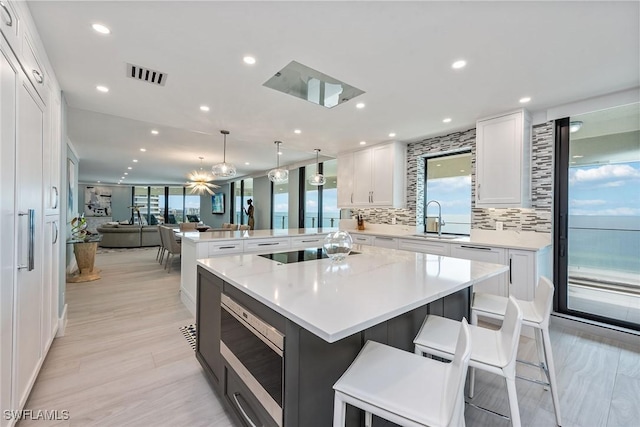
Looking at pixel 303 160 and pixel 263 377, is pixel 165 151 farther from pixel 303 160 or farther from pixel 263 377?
pixel 263 377

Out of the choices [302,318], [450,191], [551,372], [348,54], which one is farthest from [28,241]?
[450,191]

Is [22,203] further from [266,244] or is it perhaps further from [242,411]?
[266,244]

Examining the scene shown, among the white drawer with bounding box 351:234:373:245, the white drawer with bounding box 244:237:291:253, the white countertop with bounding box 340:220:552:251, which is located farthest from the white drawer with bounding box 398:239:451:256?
the white drawer with bounding box 244:237:291:253

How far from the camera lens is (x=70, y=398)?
1838 millimetres

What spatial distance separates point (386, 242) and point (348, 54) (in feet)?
9.76

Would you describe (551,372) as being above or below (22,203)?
below

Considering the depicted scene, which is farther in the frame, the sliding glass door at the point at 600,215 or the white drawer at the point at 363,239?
the white drawer at the point at 363,239

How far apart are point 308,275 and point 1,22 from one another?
1947 millimetres

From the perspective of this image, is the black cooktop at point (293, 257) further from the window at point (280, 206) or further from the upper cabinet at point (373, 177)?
the window at point (280, 206)

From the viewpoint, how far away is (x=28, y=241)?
63.6 inches

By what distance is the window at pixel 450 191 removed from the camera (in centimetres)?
416

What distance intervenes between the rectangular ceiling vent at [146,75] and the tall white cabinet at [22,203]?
1.77 ft

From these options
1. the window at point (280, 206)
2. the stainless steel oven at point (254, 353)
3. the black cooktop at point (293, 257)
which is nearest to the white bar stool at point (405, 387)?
the stainless steel oven at point (254, 353)

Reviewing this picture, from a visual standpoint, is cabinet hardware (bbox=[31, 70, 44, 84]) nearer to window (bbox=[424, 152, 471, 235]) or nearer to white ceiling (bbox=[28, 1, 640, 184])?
white ceiling (bbox=[28, 1, 640, 184])
